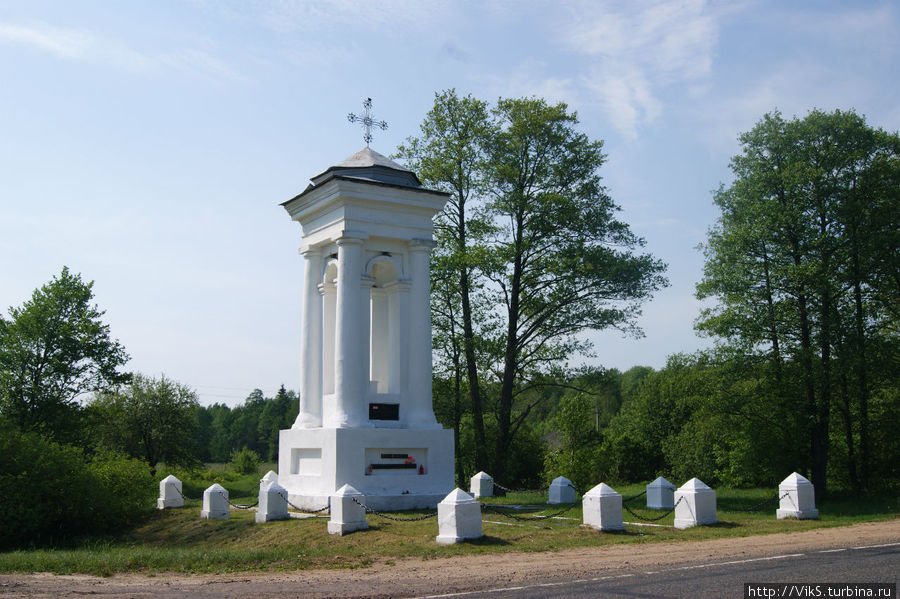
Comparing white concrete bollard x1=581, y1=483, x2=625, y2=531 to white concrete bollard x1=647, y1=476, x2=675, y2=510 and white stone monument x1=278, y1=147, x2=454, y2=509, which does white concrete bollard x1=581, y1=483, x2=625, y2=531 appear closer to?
white concrete bollard x1=647, y1=476, x2=675, y2=510

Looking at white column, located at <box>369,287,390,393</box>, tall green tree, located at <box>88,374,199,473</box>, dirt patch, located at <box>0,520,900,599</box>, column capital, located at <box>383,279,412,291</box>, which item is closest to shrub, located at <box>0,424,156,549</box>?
white column, located at <box>369,287,390,393</box>

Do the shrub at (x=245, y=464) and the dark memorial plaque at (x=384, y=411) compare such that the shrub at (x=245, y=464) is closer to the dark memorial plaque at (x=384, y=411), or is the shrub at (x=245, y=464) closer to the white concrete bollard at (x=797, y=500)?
the dark memorial plaque at (x=384, y=411)

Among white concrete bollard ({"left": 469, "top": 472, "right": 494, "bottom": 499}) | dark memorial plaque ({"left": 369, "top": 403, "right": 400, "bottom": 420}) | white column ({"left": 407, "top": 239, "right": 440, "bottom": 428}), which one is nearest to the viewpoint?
dark memorial plaque ({"left": 369, "top": 403, "right": 400, "bottom": 420})

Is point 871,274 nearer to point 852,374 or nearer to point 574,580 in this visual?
point 852,374

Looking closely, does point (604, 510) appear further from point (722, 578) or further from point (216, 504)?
point (216, 504)

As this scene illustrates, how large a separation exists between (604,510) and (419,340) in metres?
7.17

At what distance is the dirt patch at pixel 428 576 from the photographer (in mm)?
9977

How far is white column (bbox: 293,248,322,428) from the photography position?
20.5m

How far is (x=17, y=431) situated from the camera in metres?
20.9

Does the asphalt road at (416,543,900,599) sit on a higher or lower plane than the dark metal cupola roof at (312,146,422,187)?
lower

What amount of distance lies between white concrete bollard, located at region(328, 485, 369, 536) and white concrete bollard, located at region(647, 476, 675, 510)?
826 centimetres

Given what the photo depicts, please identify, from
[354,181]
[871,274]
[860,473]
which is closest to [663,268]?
[871,274]

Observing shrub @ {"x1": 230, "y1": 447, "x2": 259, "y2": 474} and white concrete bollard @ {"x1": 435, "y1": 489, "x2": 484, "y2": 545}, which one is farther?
shrub @ {"x1": 230, "y1": 447, "x2": 259, "y2": 474}

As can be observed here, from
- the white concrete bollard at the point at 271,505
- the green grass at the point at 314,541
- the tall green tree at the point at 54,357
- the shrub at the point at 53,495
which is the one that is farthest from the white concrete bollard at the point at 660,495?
the tall green tree at the point at 54,357
